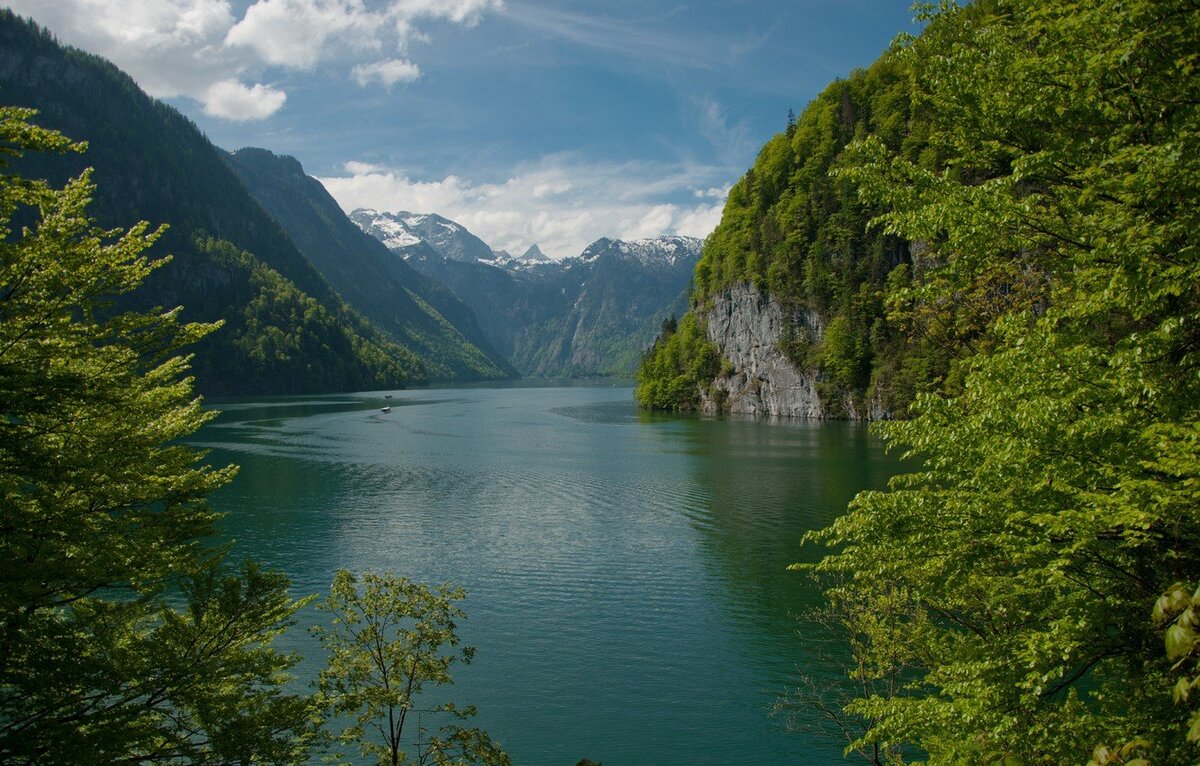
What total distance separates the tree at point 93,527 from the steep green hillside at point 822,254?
79367 millimetres

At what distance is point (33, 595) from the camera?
9.59 metres

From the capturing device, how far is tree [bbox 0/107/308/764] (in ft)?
31.6

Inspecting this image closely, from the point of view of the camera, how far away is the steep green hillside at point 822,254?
104562 millimetres

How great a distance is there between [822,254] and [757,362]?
73.8 feet

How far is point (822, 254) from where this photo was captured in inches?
4702

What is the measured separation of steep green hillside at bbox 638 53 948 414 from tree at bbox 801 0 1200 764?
74.2m

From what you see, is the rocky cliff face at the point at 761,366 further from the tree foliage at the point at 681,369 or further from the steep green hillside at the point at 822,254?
the tree foliage at the point at 681,369

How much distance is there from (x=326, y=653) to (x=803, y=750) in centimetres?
1739

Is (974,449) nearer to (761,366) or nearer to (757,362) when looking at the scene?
(761,366)

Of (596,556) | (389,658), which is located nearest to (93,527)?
(389,658)

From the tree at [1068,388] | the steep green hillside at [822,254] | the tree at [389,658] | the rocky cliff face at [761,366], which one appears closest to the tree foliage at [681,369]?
the steep green hillside at [822,254]

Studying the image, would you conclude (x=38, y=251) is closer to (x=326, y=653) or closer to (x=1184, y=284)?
(x=1184, y=284)

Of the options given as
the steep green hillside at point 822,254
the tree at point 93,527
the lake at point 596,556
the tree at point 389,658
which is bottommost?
the lake at point 596,556

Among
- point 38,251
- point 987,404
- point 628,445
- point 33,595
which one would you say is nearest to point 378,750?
point 33,595
